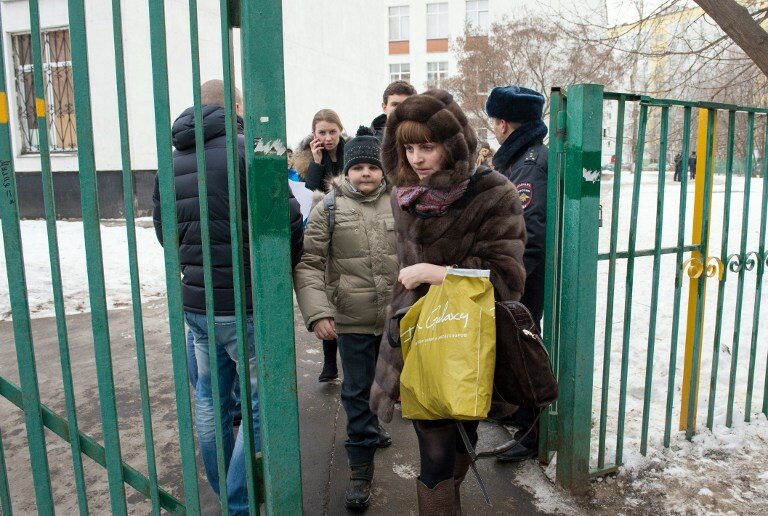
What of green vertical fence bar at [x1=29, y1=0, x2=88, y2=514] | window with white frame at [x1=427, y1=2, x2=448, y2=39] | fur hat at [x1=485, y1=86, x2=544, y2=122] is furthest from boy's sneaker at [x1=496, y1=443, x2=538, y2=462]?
window with white frame at [x1=427, y1=2, x2=448, y2=39]

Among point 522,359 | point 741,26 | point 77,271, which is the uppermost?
point 741,26

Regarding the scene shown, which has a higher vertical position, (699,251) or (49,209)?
(49,209)

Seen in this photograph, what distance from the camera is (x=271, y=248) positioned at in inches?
63.5

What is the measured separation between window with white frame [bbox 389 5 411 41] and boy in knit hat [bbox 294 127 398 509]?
3469 centimetres

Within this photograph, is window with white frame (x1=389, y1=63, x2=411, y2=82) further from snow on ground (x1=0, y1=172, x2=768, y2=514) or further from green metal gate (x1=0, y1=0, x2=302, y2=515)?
green metal gate (x1=0, y1=0, x2=302, y2=515)

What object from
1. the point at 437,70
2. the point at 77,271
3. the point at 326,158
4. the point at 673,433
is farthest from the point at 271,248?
the point at 437,70

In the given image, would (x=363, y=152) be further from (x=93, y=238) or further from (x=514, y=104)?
(x=93, y=238)

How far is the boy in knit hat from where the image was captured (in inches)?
107

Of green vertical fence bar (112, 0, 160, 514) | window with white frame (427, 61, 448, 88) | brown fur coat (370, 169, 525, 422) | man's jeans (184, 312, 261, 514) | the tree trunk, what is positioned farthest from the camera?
window with white frame (427, 61, 448, 88)

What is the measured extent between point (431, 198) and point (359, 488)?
1400mm

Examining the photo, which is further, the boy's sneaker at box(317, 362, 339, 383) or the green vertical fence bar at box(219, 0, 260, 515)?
the boy's sneaker at box(317, 362, 339, 383)

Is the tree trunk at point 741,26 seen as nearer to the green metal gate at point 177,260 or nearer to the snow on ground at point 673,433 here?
the snow on ground at point 673,433

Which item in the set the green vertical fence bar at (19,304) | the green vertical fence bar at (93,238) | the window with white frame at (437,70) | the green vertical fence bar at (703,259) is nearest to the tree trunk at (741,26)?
the green vertical fence bar at (703,259)

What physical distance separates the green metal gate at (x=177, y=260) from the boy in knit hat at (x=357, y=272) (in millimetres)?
1010
